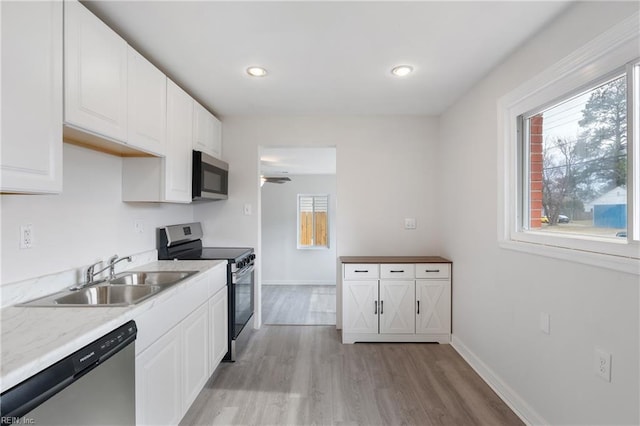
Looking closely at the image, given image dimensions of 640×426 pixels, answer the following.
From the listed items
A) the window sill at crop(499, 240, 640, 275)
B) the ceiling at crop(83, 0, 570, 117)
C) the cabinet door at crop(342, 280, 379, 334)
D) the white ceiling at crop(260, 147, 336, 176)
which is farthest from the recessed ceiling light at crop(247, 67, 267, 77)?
the window sill at crop(499, 240, 640, 275)

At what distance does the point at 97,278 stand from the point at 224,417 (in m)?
1.23

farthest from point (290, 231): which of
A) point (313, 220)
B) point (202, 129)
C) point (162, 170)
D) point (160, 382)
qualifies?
point (160, 382)

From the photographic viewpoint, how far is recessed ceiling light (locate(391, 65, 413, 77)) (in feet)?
7.46

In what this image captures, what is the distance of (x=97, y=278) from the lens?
1.97 metres

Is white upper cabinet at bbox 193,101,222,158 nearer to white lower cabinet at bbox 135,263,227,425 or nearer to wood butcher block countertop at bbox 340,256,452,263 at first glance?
white lower cabinet at bbox 135,263,227,425

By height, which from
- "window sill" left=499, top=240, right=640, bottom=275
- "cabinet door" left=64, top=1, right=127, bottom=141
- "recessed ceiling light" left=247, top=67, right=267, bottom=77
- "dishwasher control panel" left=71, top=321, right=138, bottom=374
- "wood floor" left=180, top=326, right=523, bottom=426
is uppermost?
"recessed ceiling light" left=247, top=67, right=267, bottom=77

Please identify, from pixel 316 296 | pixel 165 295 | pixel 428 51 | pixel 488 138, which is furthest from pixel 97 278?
pixel 316 296

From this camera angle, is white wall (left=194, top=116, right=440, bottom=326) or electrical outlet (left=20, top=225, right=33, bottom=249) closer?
electrical outlet (left=20, top=225, right=33, bottom=249)

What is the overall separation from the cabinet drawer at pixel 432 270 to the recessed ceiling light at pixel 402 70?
1.82m

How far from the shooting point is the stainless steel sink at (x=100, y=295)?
157 centimetres

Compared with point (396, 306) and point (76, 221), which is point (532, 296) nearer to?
A: point (396, 306)

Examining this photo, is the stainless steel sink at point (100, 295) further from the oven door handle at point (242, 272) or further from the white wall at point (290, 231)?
the white wall at point (290, 231)

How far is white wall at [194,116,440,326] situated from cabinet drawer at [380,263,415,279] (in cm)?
38

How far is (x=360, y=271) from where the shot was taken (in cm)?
313
